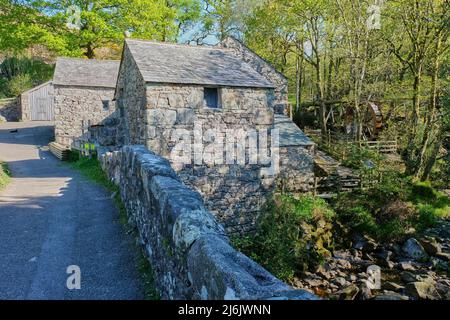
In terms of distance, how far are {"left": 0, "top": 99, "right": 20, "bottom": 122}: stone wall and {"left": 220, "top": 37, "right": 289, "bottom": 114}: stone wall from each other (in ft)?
66.0

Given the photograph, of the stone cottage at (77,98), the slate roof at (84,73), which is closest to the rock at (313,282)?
the stone cottage at (77,98)

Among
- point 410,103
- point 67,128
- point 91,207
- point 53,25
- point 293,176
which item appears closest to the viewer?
point 91,207

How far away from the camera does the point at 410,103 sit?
61.3 ft

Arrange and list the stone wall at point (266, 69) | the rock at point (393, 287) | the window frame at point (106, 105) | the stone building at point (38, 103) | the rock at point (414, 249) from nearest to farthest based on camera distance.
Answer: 1. the rock at point (393, 287)
2. the rock at point (414, 249)
3. the stone wall at point (266, 69)
4. the window frame at point (106, 105)
5. the stone building at point (38, 103)

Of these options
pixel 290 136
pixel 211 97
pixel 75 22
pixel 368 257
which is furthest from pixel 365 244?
pixel 75 22

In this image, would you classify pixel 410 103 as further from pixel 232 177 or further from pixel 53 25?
pixel 53 25

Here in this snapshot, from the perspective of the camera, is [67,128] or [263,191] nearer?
[263,191]

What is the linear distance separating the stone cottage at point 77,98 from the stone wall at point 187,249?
16876mm

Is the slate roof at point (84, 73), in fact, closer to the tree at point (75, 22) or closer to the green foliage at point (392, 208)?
the tree at point (75, 22)

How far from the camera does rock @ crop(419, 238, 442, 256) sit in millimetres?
12164

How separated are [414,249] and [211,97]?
363 inches

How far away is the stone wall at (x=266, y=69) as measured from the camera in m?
20.4

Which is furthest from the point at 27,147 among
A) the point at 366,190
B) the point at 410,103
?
the point at 410,103
